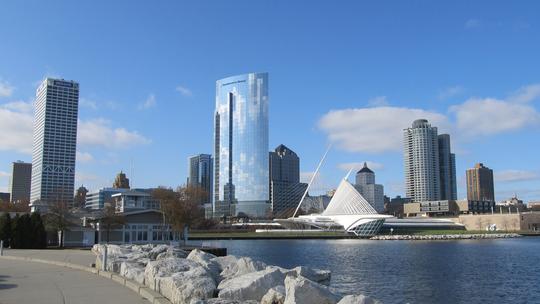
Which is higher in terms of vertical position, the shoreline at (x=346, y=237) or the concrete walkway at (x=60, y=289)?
the concrete walkway at (x=60, y=289)

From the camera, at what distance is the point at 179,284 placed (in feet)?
48.2

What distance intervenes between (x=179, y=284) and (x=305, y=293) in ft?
12.0

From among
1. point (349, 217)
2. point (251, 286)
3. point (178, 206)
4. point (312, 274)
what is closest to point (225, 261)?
point (312, 274)

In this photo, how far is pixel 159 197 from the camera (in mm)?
110312

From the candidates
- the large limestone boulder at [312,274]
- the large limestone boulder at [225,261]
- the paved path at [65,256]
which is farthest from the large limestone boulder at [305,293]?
the paved path at [65,256]

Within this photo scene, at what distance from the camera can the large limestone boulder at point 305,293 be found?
44.0 feet

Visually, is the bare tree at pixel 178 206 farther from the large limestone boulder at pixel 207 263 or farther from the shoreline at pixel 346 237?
the large limestone boulder at pixel 207 263

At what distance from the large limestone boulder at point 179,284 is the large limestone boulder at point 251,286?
0.51 metres

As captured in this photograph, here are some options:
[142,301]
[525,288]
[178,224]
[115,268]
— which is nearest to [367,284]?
[525,288]

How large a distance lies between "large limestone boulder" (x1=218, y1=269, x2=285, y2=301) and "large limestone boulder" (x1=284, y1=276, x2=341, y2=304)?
1.79 meters

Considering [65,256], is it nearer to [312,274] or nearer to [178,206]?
[312,274]

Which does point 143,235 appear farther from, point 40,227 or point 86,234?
point 40,227

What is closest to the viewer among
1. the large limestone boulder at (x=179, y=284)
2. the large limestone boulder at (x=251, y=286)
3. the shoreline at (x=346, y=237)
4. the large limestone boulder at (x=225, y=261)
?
the large limestone boulder at (x=179, y=284)

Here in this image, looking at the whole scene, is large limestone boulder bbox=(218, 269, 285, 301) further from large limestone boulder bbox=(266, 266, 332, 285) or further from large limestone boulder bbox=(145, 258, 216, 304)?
large limestone boulder bbox=(266, 266, 332, 285)
